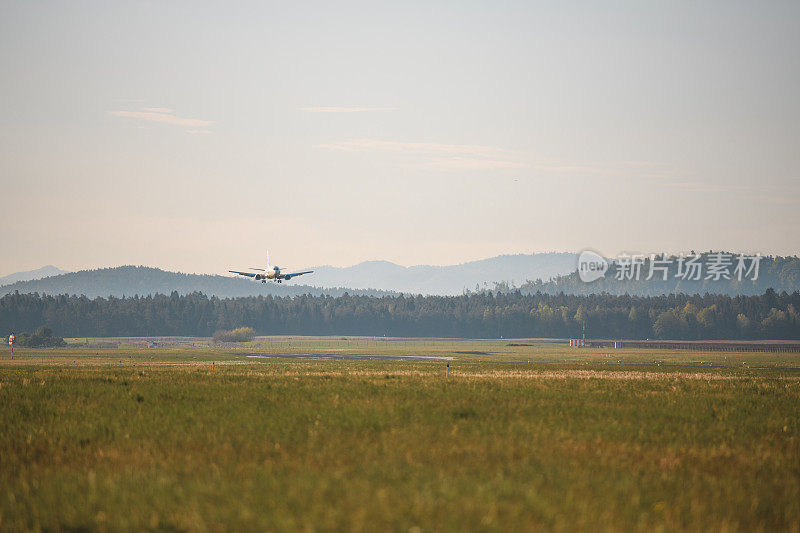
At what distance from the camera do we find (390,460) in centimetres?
1950

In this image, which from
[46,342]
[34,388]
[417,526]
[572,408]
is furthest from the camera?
[46,342]

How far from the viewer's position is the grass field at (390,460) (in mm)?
14578

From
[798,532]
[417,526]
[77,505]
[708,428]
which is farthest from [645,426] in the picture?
[77,505]

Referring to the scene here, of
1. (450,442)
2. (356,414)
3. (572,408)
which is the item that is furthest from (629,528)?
(572,408)

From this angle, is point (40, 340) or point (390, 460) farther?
point (40, 340)

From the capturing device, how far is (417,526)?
44.7ft

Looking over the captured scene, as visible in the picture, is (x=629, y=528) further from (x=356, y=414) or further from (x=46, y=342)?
(x=46, y=342)

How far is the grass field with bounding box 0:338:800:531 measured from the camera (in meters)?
14.6

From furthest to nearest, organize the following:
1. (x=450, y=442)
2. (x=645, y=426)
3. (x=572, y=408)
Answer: (x=572, y=408)
(x=645, y=426)
(x=450, y=442)

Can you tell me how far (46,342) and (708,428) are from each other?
17919 centimetres

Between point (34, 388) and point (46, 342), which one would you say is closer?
point (34, 388)

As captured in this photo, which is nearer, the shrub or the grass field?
the grass field

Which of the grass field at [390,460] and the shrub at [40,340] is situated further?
the shrub at [40,340]

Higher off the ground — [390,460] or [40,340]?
[390,460]
